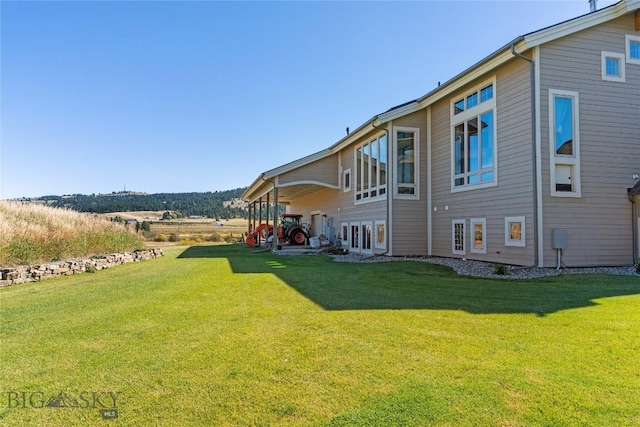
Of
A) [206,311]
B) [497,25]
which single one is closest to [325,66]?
[497,25]

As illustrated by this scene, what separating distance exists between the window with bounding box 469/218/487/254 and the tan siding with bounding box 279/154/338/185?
29.4 ft

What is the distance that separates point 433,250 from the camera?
13.5 meters

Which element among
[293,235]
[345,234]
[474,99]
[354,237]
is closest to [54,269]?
[354,237]

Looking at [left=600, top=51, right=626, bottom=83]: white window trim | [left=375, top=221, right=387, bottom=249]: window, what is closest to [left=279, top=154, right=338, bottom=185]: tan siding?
[left=375, top=221, right=387, bottom=249]: window

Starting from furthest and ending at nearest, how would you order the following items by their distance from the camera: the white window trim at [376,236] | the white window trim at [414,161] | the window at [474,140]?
1. the white window trim at [376,236]
2. the white window trim at [414,161]
3. the window at [474,140]

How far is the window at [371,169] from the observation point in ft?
→ 47.1

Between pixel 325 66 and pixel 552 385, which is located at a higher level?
pixel 325 66

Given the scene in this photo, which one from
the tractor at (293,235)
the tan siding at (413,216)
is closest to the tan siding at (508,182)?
the tan siding at (413,216)

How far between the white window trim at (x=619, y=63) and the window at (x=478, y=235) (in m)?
5.11

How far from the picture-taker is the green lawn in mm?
2498

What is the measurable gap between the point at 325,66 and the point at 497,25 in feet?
24.3

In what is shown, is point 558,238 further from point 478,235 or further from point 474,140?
point 474,140

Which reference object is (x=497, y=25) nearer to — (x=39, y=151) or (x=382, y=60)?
(x=382, y=60)

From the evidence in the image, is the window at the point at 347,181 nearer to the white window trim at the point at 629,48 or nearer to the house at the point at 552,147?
the house at the point at 552,147
